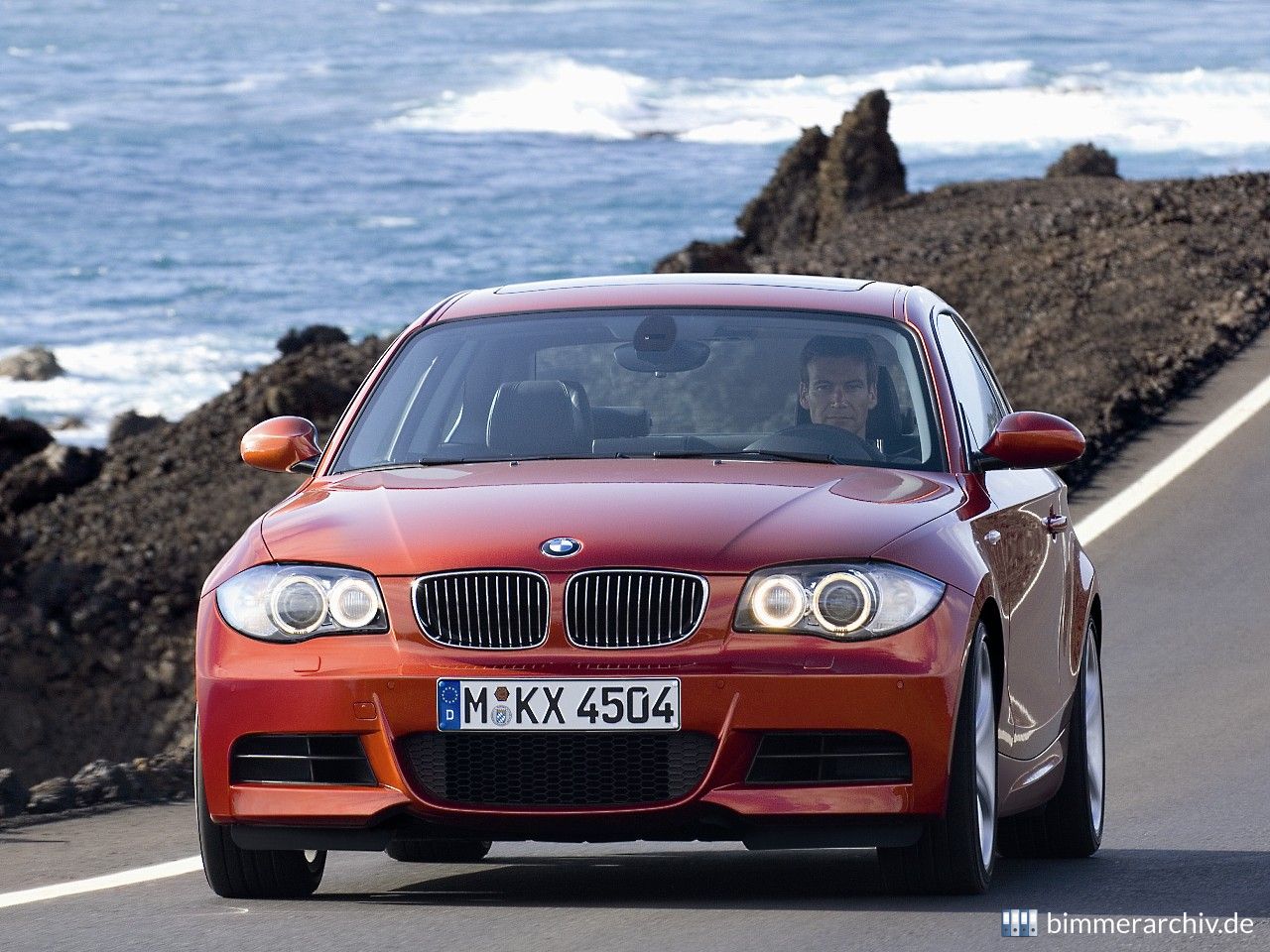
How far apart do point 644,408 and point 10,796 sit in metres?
3.16

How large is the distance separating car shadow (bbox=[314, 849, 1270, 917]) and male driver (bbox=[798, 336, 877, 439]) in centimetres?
127

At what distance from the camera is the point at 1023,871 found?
7641 mm

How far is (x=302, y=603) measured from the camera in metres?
6.28

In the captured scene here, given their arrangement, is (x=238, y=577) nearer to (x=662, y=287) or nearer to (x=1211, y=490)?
(x=662, y=287)

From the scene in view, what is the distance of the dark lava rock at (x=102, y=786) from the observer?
967 cm

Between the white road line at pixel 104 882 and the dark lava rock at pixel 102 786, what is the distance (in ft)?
5.39

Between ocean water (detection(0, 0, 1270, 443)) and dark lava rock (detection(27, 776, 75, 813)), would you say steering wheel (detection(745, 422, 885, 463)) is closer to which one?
dark lava rock (detection(27, 776, 75, 813))

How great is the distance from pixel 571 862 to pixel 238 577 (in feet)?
5.83

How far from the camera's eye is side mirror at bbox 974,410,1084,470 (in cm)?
721

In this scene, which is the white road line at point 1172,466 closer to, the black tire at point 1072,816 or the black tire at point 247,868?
the black tire at point 1072,816

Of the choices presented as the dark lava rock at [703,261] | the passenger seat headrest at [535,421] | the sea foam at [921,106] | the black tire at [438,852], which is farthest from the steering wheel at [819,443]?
the sea foam at [921,106]

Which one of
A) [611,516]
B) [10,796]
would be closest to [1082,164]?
[10,796]

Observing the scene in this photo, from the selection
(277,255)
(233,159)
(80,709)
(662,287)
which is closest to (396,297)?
(277,255)

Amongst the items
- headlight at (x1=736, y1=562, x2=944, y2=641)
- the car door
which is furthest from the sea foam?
headlight at (x1=736, y1=562, x2=944, y2=641)
